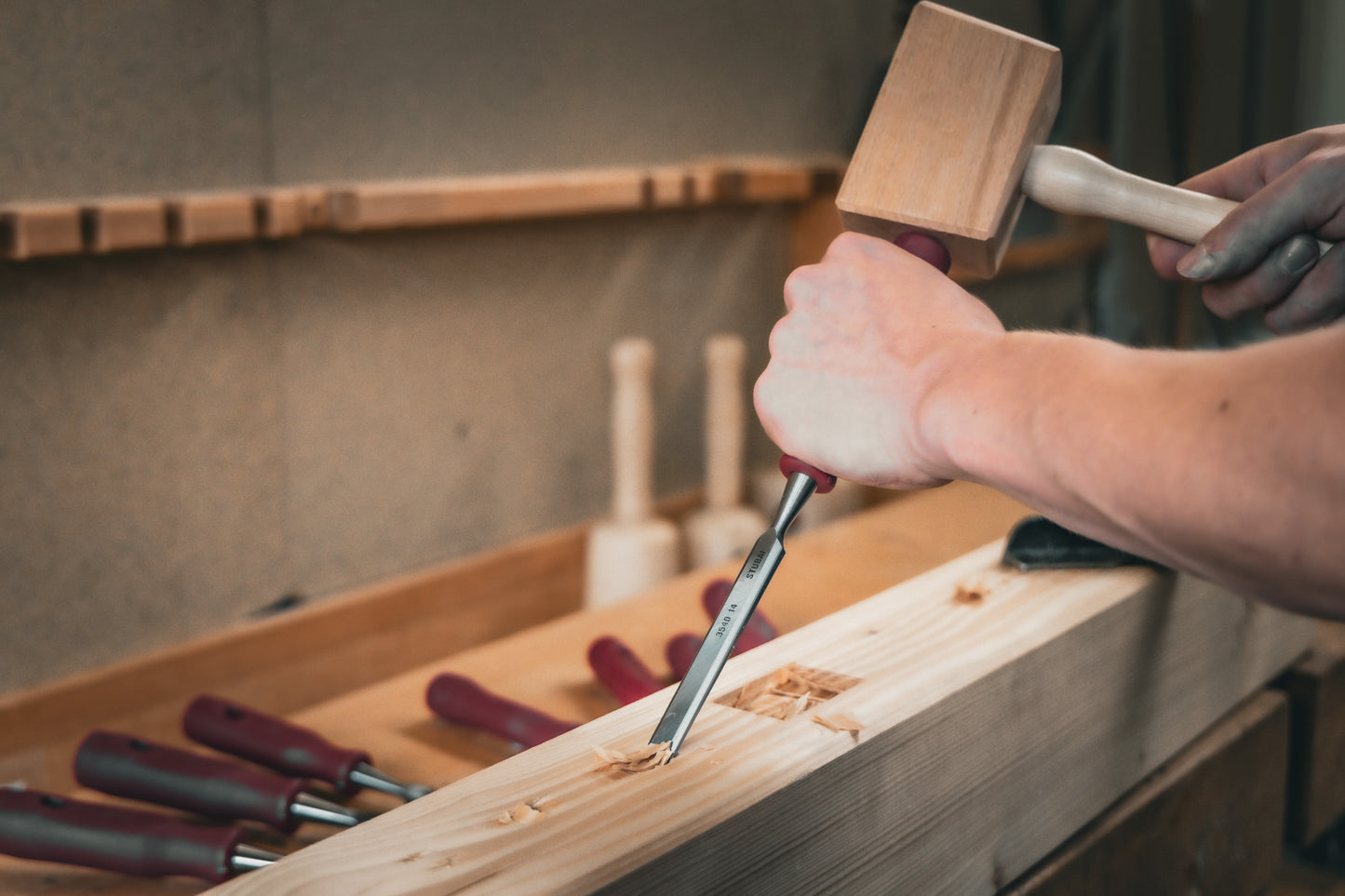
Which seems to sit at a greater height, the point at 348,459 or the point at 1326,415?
the point at 1326,415

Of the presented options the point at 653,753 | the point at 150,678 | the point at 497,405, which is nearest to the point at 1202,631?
the point at 653,753

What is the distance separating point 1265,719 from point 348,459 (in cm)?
93

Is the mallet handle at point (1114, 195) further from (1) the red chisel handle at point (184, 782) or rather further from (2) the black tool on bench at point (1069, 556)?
(1) the red chisel handle at point (184, 782)

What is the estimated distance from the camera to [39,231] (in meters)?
0.92

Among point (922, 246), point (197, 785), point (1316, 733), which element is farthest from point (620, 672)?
point (1316, 733)

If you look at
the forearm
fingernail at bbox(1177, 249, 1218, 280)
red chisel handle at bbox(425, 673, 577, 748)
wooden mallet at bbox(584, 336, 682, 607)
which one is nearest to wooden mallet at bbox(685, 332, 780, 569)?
wooden mallet at bbox(584, 336, 682, 607)

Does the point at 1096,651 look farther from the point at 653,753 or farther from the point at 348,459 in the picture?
the point at 348,459

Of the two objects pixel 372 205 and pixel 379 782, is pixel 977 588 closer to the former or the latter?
pixel 379 782

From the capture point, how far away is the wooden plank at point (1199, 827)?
2.47 ft

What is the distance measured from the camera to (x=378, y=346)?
4.14 feet

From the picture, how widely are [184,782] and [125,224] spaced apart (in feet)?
1.65

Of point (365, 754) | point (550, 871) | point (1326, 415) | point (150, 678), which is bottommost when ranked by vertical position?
point (150, 678)

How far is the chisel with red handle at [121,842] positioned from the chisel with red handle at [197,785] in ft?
0.12

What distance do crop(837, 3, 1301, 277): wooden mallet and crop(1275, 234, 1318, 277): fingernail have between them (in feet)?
0.15
